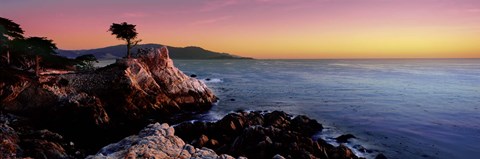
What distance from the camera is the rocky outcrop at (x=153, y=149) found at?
13.8 metres

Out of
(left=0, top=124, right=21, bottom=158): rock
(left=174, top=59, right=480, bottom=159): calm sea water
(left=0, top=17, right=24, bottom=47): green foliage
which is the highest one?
(left=0, top=17, right=24, bottom=47): green foliage

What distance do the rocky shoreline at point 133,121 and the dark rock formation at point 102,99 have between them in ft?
0.24

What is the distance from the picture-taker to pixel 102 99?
35750 millimetres

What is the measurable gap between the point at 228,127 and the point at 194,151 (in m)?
11.7

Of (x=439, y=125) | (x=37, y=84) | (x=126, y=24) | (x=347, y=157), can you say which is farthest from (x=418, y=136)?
(x=126, y=24)

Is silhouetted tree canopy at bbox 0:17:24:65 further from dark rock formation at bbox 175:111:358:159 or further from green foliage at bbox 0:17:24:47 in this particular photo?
dark rock formation at bbox 175:111:358:159

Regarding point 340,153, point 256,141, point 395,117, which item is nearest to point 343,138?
point 340,153

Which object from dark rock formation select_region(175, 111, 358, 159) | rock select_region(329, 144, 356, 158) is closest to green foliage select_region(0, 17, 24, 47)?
dark rock formation select_region(175, 111, 358, 159)

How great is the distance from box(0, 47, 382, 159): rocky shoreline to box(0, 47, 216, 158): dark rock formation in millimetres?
72

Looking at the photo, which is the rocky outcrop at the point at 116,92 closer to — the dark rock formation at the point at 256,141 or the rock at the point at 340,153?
the dark rock formation at the point at 256,141

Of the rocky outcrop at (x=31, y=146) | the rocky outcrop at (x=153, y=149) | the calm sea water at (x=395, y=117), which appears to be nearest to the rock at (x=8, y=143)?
the rocky outcrop at (x=31, y=146)

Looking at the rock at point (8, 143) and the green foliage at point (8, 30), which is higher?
the green foliage at point (8, 30)

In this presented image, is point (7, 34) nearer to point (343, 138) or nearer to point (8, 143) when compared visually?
point (8, 143)

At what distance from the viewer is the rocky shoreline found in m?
18.0
